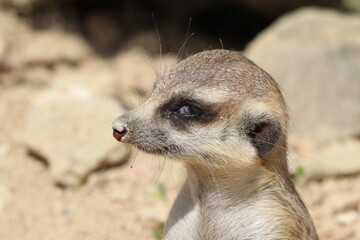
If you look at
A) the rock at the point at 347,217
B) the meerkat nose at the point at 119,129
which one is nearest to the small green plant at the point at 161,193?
the rock at the point at 347,217

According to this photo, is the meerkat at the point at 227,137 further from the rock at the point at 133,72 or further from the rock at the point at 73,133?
the rock at the point at 133,72

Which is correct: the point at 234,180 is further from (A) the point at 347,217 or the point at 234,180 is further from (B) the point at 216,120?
(A) the point at 347,217

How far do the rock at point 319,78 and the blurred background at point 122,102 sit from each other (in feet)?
0.04

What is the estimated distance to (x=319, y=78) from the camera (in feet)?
20.4

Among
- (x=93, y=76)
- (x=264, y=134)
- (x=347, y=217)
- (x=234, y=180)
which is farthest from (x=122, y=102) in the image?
(x=264, y=134)

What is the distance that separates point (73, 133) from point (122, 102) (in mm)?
700

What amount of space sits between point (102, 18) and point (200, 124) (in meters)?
4.33

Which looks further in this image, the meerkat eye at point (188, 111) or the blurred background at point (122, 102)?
the blurred background at point (122, 102)

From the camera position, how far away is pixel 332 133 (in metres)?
5.88

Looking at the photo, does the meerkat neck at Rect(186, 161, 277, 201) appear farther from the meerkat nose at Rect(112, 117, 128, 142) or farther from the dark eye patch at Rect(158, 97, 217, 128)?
the meerkat nose at Rect(112, 117, 128, 142)

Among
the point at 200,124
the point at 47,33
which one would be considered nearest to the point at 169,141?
the point at 200,124

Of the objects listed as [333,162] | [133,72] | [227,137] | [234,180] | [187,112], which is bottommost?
[133,72]

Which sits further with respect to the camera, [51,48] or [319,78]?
[51,48]

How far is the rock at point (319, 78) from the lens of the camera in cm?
578
